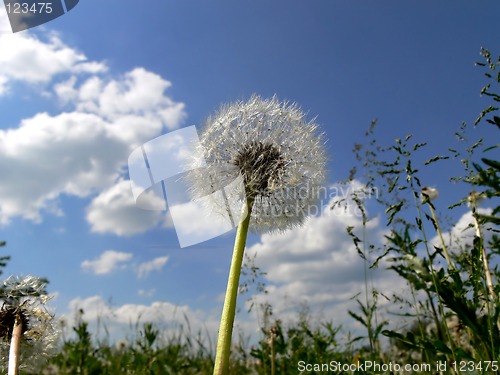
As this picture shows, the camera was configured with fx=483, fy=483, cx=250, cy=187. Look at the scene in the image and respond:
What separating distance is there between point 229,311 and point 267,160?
1599mm

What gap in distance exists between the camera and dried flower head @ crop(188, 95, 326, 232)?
3.93m

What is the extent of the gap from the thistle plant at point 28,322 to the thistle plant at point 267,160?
165 cm

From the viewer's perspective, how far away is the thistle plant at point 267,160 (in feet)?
12.9

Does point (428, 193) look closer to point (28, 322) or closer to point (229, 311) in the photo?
point (229, 311)

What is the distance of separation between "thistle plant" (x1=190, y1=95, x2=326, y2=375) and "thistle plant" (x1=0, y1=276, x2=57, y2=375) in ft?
5.40

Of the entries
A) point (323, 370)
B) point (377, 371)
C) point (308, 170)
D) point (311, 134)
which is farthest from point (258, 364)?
point (311, 134)

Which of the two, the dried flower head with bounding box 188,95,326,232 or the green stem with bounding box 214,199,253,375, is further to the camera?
the dried flower head with bounding box 188,95,326,232

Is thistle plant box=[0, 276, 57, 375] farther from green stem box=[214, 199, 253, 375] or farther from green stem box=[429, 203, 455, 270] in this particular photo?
green stem box=[429, 203, 455, 270]

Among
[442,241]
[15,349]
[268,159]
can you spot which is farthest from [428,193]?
[15,349]

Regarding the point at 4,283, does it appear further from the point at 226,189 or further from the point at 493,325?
the point at 493,325

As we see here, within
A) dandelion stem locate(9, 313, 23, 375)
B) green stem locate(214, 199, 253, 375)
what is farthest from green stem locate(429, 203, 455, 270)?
dandelion stem locate(9, 313, 23, 375)

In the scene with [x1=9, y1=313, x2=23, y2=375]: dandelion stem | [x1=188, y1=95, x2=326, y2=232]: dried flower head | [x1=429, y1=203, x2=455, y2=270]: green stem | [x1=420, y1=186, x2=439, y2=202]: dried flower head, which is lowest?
[x1=9, y1=313, x2=23, y2=375]: dandelion stem

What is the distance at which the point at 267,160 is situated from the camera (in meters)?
3.96

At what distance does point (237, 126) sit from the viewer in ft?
13.4
